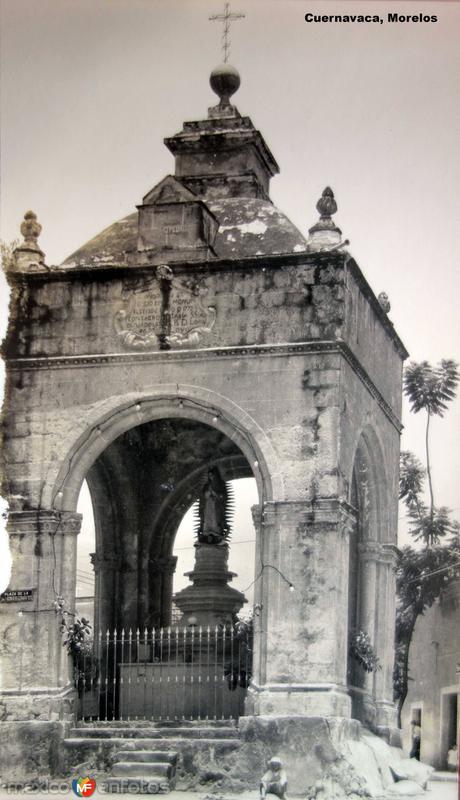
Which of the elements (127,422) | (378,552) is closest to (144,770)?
(127,422)

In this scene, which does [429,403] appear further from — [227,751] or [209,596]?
[227,751]

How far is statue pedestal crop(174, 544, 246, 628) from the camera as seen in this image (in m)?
24.1

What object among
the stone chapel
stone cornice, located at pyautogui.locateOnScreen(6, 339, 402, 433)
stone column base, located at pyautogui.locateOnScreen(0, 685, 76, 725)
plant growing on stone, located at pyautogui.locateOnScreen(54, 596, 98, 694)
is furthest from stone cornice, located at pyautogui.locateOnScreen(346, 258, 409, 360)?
stone column base, located at pyautogui.locateOnScreen(0, 685, 76, 725)

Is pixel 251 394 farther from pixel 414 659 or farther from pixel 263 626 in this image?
pixel 414 659

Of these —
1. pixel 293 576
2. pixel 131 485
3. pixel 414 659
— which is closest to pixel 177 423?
pixel 131 485

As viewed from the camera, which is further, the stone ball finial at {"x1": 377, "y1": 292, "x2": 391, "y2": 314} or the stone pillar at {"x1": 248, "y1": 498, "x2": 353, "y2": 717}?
the stone ball finial at {"x1": 377, "y1": 292, "x2": 391, "y2": 314}

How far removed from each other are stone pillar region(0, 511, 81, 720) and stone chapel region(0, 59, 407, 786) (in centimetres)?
2

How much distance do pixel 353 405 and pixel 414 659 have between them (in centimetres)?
1483

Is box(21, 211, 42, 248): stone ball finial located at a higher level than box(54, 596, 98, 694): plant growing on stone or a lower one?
higher

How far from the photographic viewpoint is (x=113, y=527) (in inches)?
1018

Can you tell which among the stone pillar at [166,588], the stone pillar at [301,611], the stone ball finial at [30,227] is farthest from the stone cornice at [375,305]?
the stone pillar at [166,588]

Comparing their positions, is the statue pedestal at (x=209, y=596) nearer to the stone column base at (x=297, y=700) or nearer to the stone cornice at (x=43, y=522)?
the stone cornice at (x=43, y=522)

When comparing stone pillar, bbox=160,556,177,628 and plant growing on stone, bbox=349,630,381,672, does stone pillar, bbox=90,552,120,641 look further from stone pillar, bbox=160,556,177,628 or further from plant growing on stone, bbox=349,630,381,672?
plant growing on stone, bbox=349,630,381,672

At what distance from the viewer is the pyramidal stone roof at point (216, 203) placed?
23.3 m
